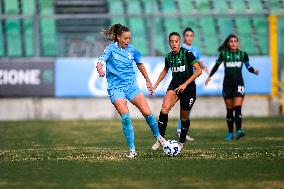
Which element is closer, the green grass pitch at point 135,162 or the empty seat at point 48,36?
the green grass pitch at point 135,162

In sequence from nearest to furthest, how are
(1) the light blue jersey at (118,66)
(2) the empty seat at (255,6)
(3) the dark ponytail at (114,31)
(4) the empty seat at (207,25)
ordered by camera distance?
(3) the dark ponytail at (114,31) < (1) the light blue jersey at (118,66) < (2) the empty seat at (255,6) < (4) the empty seat at (207,25)

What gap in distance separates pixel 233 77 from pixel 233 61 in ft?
1.19

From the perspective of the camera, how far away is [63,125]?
954 inches

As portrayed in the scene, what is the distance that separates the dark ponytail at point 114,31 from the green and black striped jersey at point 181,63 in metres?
1.50

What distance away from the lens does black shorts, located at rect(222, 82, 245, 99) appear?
60.1 ft

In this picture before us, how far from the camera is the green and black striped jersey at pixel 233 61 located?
60.1ft

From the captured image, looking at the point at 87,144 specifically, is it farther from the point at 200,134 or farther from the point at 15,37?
the point at 15,37

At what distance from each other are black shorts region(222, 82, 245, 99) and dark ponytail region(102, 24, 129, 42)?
5608 mm

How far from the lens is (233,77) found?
18.4m

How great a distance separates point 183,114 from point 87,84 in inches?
519

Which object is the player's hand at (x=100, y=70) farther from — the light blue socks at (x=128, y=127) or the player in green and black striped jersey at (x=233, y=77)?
the player in green and black striped jersey at (x=233, y=77)

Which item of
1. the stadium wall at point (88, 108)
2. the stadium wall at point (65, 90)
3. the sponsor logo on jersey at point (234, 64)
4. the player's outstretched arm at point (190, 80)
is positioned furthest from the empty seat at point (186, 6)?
the player's outstretched arm at point (190, 80)

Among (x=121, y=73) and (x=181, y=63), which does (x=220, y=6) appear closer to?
(x=181, y=63)

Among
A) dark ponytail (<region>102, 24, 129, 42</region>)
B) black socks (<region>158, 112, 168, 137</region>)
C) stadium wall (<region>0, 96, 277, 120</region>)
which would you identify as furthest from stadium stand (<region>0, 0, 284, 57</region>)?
dark ponytail (<region>102, 24, 129, 42</region>)
